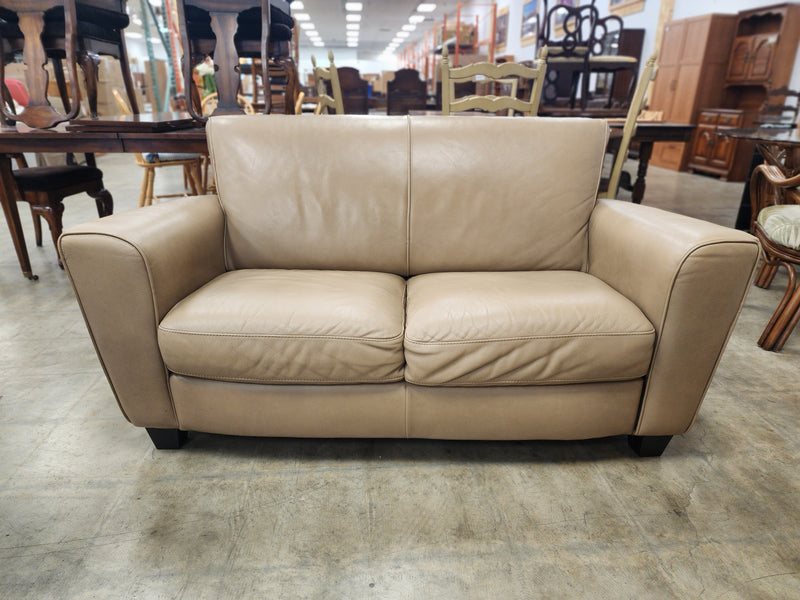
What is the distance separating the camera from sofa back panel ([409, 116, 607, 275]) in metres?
1.56

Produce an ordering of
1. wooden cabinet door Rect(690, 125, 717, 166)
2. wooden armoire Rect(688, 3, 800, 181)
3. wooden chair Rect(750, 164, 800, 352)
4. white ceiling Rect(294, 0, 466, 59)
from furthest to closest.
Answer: white ceiling Rect(294, 0, 466, 59)
wooden cabinet door Rect(690, 125, 717, 166)
wooden armoire Rect(688, 3, 800, 181)
wooden chair Rect(750, 164, 800, 352)

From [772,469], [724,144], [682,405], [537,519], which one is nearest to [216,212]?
[537,519]

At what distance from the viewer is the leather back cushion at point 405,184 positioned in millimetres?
1564

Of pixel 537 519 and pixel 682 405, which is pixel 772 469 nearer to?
pixel 682 405

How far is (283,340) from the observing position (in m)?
1.15

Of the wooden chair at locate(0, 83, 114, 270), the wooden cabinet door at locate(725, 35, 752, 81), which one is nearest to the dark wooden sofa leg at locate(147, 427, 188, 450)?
the wooden chair at locate(0, 83, 114, 270)

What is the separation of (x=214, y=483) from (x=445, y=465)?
0.60 meters

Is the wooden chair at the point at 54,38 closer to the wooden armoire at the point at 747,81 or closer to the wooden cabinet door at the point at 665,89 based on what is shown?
the wooden armoire at the point at 747,81

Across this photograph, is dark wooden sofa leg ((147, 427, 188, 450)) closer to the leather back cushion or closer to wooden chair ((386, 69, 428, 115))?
the leather back cushion

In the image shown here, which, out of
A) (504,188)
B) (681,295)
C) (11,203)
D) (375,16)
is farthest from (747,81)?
(375,16)

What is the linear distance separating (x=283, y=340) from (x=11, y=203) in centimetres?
217

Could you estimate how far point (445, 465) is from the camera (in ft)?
4.27

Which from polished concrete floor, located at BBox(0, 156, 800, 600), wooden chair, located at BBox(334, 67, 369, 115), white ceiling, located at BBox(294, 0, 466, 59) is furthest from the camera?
white ceiling, located at BBox(294, 0, 466, 59)

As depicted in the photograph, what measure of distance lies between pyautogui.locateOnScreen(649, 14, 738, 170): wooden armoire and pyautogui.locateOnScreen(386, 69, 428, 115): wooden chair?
10.5ft
